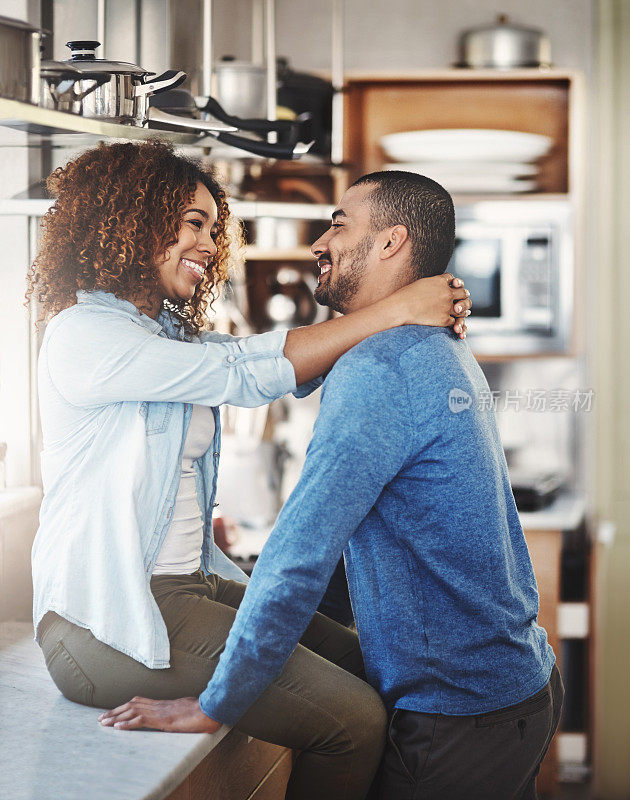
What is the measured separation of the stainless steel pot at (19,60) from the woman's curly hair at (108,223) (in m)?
0.12

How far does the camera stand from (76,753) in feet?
2.78

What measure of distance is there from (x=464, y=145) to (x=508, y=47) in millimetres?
315

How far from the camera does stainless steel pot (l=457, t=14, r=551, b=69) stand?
2.02m

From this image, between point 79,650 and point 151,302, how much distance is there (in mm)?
342

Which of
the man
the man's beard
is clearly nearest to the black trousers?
the man

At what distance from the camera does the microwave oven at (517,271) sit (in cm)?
197

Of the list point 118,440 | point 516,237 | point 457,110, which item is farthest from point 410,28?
point 118,440

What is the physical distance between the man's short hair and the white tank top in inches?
10.4

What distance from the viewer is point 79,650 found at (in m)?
0.91

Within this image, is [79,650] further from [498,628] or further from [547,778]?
[547,778]

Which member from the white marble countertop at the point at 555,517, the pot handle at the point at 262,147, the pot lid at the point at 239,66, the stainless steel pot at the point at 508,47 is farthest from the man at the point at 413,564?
the stainless steel pot at the point at 508,47

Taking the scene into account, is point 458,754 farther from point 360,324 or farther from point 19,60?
point 19,60

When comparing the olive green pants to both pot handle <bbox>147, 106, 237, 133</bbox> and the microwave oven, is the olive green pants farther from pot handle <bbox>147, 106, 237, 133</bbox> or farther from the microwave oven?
the microwave oven

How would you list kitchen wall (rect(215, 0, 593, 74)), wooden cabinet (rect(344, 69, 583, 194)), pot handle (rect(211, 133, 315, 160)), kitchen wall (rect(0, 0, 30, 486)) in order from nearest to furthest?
1. kitchen wall (rect(0, 0, 30, 486))
2. pot handle (rect(211, 133, 315, 160))
3. wooden cabinet (rect(344, 69, 583, 194))
4. kitchen wall (rect(215, 0, 593, 74))
